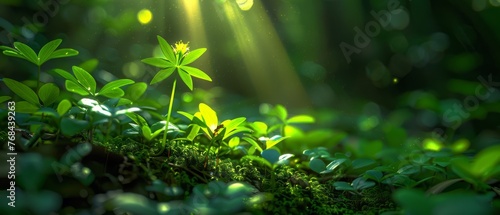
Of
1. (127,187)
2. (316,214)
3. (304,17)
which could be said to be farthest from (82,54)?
(316,214)

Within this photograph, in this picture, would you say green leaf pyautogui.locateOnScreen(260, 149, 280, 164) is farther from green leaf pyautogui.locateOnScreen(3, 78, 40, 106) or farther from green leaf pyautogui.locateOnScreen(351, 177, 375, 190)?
green leaf pyautogui.locateOnScreen(3, 78, 40, 106)

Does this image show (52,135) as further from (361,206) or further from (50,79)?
(50,79)

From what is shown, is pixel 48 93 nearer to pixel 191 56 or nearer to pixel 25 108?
pixel 25 108

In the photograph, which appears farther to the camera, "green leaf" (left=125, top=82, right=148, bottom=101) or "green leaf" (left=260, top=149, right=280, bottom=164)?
"green leaf" (left=125, top=82, right=148, bottom=101)

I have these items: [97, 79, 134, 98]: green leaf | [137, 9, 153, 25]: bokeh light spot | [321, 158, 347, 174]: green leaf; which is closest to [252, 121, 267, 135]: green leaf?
[321, 158, 347, 174]: green leaf

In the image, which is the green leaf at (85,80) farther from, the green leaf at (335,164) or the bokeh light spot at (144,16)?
the bokeh light spot at (144,16)

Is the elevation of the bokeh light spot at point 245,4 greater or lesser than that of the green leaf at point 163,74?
greater

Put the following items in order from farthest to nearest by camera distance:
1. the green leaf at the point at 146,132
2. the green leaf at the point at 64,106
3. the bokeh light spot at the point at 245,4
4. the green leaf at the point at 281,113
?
1. the bokeh light spot at the point at 245,4
2. the green leaf at the point at 281,113
3. the green leaf at the point at 146,132
4. the green leaf at the point at 64,106

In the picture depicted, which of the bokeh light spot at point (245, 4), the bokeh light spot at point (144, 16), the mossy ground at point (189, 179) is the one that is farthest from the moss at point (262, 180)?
the bokeh light spot at point (144, 16)

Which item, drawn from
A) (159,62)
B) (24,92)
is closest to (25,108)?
(24,92)
